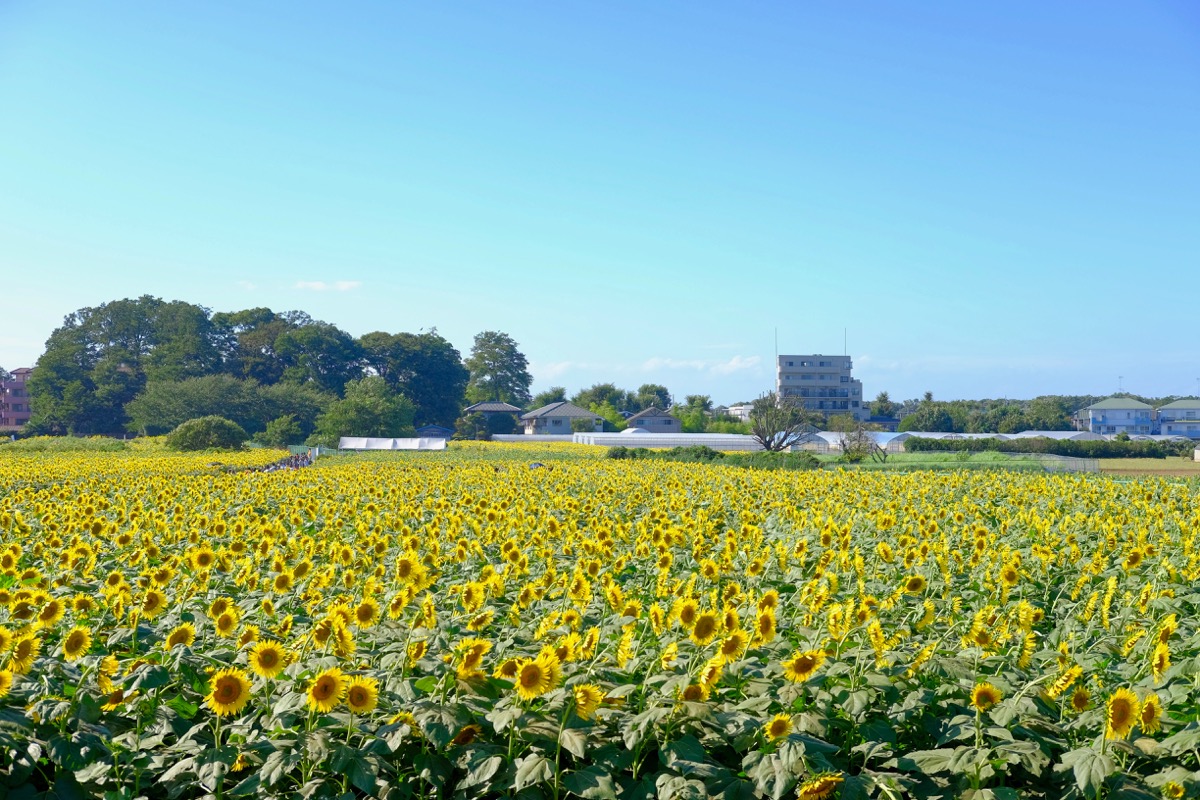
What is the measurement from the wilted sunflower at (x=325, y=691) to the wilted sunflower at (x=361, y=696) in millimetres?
35

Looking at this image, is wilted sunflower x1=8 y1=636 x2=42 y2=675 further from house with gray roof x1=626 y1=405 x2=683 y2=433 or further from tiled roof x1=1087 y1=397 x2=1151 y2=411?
tiled roof x1=1087 y1=397 x2=1151 y2=411

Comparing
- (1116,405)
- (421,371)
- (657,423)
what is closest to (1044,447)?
(657,423)

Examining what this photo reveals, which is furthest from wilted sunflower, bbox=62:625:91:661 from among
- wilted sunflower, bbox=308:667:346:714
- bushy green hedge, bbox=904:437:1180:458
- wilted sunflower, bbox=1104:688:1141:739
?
bushy green hedge, bbox=904:437:1180:458

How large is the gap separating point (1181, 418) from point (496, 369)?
2810 inches

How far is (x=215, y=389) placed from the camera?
61.0 m

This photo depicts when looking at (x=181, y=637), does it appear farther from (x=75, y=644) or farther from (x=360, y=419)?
(x=360, y=419)

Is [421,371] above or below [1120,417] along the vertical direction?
above

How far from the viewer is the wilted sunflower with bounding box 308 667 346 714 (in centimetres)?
290

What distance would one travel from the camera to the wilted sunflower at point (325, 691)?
2.90m

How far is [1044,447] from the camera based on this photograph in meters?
46.6

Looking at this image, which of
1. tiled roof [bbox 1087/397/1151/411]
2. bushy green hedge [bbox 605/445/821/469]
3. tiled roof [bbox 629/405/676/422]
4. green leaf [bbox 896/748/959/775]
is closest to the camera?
green leaf [bbox 896/748/959/775]

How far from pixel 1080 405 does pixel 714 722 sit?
128273mm

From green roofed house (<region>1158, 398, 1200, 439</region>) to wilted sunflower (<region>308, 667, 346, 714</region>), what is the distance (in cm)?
11146

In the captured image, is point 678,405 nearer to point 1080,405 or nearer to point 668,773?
point 1080,405
